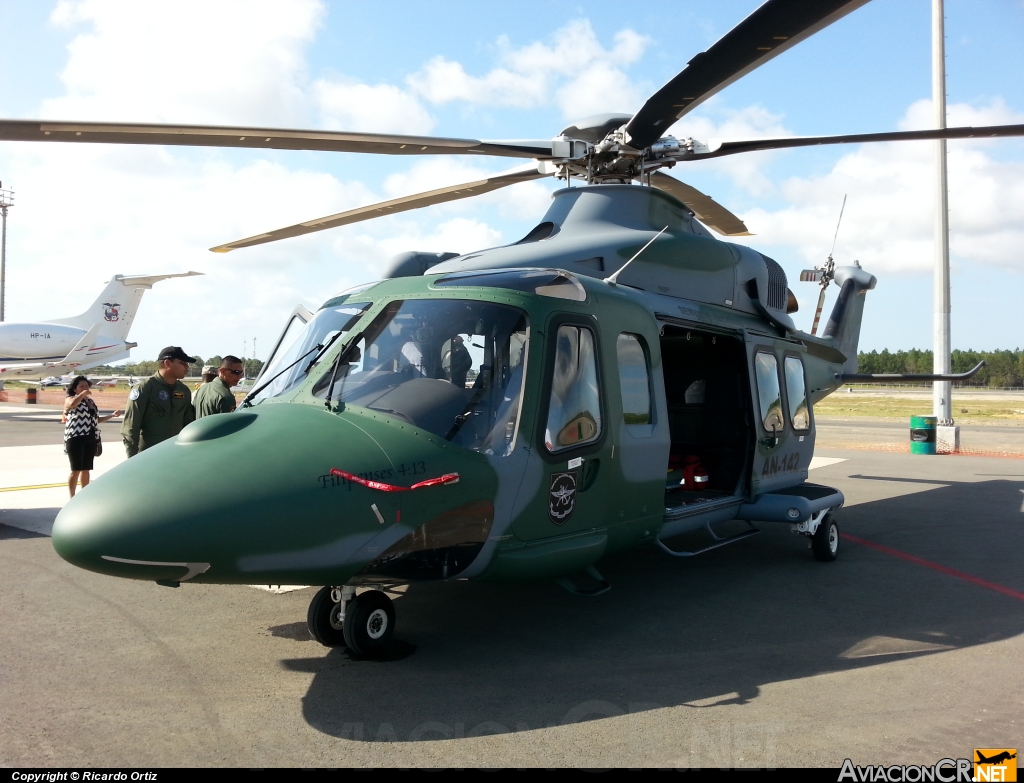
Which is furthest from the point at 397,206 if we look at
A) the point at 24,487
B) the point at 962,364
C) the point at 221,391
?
the point at 962,364

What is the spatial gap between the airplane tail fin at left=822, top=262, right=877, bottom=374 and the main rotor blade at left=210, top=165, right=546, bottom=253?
4.85 m

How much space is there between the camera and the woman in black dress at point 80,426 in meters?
8.72

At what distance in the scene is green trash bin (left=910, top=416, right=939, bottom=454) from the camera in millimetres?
18156

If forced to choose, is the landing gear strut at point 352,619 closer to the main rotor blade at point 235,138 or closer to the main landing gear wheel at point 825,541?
the main rotor blade at point 235,138

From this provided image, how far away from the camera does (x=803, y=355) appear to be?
335 inches

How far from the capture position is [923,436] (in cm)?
1823

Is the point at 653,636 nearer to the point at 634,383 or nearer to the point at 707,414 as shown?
the point at 634,383

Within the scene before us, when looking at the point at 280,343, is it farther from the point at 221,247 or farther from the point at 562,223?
the point at 562,223

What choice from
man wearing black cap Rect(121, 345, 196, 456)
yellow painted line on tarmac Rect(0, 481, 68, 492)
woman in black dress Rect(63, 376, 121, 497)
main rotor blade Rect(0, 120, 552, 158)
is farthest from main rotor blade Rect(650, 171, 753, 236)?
yellow painted line on tarmac Rect(0, 481, 68, 492)

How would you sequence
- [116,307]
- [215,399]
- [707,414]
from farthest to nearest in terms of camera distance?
[116,307]
[707,414]
[215,399]

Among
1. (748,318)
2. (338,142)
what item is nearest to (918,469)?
(748,318)

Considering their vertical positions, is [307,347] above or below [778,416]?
above

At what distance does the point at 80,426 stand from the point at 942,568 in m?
8.72

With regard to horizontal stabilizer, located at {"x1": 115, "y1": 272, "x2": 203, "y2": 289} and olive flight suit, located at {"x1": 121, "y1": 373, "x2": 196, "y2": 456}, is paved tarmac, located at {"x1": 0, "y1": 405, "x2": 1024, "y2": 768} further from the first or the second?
horizontal stabilizer, located at {"x1": 115, "y1": 272, "x2": 203, "y2": 289}
